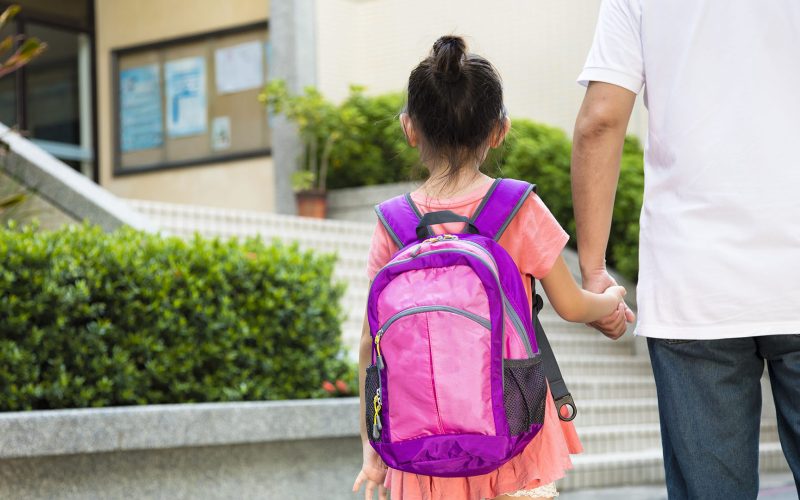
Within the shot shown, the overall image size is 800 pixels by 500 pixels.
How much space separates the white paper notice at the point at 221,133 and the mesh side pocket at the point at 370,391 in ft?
43.9

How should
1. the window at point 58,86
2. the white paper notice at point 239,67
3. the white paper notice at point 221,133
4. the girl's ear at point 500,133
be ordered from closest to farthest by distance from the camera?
the girl's ear at point 500,133
the white paper notice at point 239,67
the white paper notice at point 221,133
the window at point 58,86

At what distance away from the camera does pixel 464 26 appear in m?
15.4

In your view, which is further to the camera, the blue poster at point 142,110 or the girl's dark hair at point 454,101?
the blue poster at point 142,110

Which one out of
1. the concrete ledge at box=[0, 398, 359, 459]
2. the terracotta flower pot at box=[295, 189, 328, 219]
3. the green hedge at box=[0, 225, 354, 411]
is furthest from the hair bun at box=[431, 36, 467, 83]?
the terracotta flower pot at box=[295, 189, 328, 219]

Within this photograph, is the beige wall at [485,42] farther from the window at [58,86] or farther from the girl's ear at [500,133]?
the girl's ear at [500,133]

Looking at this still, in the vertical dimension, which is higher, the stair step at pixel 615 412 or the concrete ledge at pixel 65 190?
the concrete ledge at pixel 65 190

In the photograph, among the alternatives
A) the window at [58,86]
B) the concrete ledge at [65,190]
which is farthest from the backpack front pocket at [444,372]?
the window at [58,86]

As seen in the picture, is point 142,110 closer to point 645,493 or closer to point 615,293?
point 645,493

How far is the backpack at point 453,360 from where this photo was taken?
2.36m

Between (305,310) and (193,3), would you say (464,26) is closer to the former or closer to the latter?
(193,3)

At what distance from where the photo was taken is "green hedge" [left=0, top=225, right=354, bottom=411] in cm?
530

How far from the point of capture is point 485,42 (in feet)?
50.2

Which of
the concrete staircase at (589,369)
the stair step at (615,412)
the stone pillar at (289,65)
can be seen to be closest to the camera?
the concrete staircase at (589,369)

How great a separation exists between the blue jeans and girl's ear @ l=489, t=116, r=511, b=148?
0.63 m
